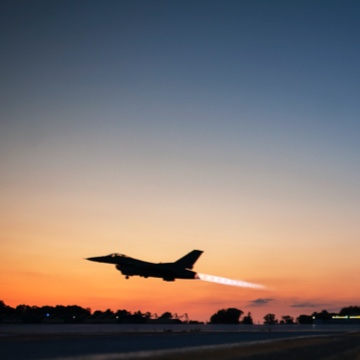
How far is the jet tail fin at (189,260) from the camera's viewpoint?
12231 centimetres

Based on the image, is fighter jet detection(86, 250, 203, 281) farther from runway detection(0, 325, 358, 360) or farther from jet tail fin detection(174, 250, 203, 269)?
runway detection(0, 325, 358, 360)

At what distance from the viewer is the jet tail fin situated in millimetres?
122312

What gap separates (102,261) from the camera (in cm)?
11856

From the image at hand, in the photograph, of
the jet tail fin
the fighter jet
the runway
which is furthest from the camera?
the jet tail fin

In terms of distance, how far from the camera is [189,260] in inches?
4902

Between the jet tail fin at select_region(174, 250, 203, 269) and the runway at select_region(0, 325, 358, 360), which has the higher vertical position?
the jet tail fin at select_region(174, 250, 203, 269)

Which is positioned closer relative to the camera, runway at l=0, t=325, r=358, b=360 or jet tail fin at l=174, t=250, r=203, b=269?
runway at l=0, t=325, r=358, b=360

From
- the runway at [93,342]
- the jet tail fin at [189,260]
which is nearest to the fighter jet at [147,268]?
the jet tail fin at [189,260]

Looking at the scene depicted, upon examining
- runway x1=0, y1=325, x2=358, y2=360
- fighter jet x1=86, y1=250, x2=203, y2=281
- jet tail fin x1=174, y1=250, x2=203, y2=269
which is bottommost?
runway x1=0, y1=325, x2=358, y2=360

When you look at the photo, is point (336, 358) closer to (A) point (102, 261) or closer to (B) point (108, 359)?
(B) point (108, 359)

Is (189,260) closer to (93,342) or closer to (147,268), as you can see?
(147,268)

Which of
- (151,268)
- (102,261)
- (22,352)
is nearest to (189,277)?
(151,268)

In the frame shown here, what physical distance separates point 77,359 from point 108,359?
6.34 feet

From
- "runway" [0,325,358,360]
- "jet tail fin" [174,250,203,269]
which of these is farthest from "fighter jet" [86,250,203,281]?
"runway" [0,325,358,360]
